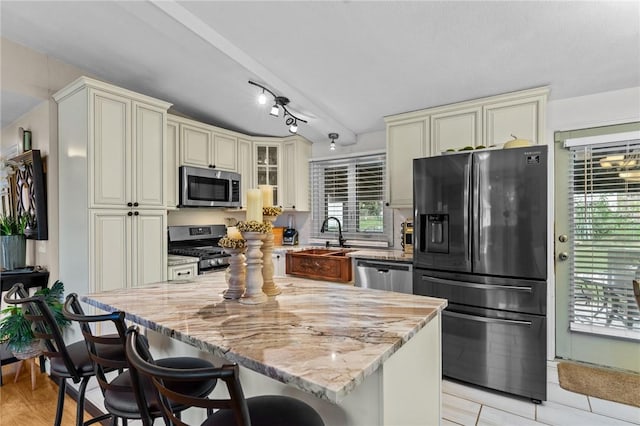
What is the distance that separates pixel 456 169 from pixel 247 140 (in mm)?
2609

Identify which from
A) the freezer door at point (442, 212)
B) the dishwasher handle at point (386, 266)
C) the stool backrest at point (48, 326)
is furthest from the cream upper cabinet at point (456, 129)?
the stool backrest at point (48, 326)

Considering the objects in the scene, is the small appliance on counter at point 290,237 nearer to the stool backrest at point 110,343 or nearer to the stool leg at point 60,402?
the stool leg at point 60,402

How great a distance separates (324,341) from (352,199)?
3.23m

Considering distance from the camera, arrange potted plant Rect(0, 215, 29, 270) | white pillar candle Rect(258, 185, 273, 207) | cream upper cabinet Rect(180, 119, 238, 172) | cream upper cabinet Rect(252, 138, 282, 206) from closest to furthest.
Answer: white pillar candle Rect(258, 185, 273, 207) < potted plant Rect(0, 215, 29, 270) < cream upper cabinet Rect(180, 119, 238, 172) < cream upper cabinet Rect(252, 138, 282, 206)

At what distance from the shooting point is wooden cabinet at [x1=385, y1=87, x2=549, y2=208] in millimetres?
2641

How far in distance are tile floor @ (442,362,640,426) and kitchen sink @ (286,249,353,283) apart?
1.35 metres

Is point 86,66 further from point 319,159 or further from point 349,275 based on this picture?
point 349,275

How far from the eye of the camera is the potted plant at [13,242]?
2.90 meters

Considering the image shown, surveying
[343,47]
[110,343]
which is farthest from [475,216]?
[110,343]

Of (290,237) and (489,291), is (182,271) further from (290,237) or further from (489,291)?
(489,291)

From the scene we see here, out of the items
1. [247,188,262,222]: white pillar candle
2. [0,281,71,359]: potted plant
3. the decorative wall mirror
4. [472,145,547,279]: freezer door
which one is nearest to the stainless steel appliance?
[472,145,547,279]: freezer door

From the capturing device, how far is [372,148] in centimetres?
394

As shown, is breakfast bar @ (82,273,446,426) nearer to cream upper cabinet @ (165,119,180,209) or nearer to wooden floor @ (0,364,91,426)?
wooden floor @ (0,364,91,426)

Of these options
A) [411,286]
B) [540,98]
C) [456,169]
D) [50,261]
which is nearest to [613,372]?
[411,286]
